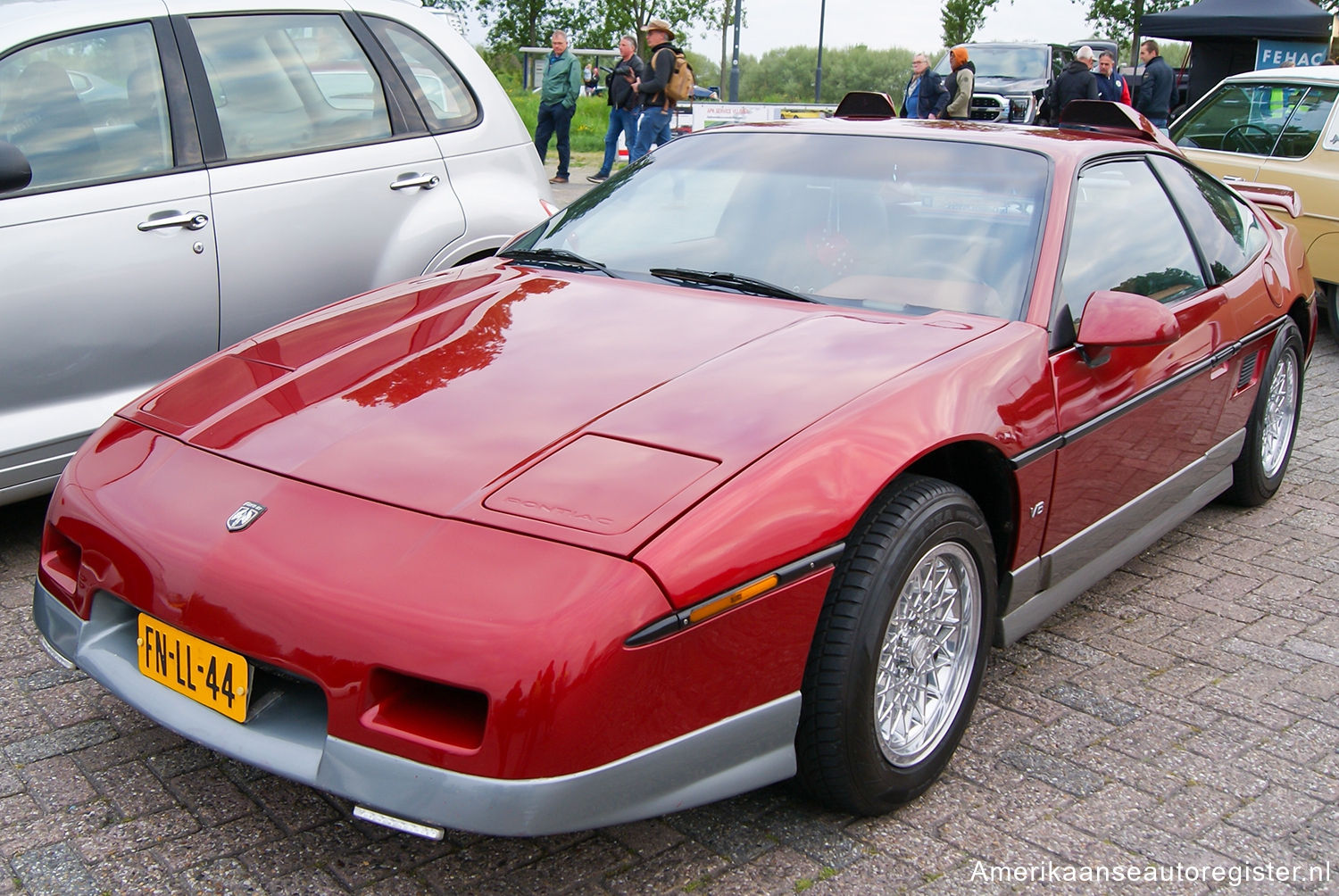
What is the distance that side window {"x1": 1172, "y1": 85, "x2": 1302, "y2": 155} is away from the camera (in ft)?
25.6

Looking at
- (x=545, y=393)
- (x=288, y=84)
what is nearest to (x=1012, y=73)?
(x=288, y=84)

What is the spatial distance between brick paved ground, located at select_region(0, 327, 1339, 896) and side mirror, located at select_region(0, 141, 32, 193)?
1214mm

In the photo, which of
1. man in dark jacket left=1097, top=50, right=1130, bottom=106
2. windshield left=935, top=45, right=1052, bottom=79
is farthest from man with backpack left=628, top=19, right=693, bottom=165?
windshield left=935, top=45, right=1052, bottom=79

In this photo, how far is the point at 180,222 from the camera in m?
3.95

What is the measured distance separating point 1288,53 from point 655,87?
1152cm

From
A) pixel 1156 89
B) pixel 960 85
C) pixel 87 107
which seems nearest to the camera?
pixel 87 107

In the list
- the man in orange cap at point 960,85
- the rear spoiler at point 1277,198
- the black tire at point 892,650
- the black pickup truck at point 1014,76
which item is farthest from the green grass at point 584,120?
the black tire at point 892,650

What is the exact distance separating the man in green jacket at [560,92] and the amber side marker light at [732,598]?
1144cm

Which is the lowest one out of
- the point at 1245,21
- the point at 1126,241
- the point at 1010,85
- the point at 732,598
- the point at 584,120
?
the point at 732,598

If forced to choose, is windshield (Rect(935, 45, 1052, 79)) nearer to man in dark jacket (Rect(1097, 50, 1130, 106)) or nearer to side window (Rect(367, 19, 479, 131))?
man in dark jacket (Rect(1097, 50, 1130, 106))

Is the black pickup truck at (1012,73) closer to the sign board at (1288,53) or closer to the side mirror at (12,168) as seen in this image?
the sign board at (1288,53)

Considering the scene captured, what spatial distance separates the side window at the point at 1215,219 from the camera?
12.8 feet

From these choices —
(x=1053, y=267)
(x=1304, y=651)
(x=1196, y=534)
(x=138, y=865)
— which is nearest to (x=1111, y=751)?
(x=1304, y=651)

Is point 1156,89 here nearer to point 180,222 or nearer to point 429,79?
point 429,79
